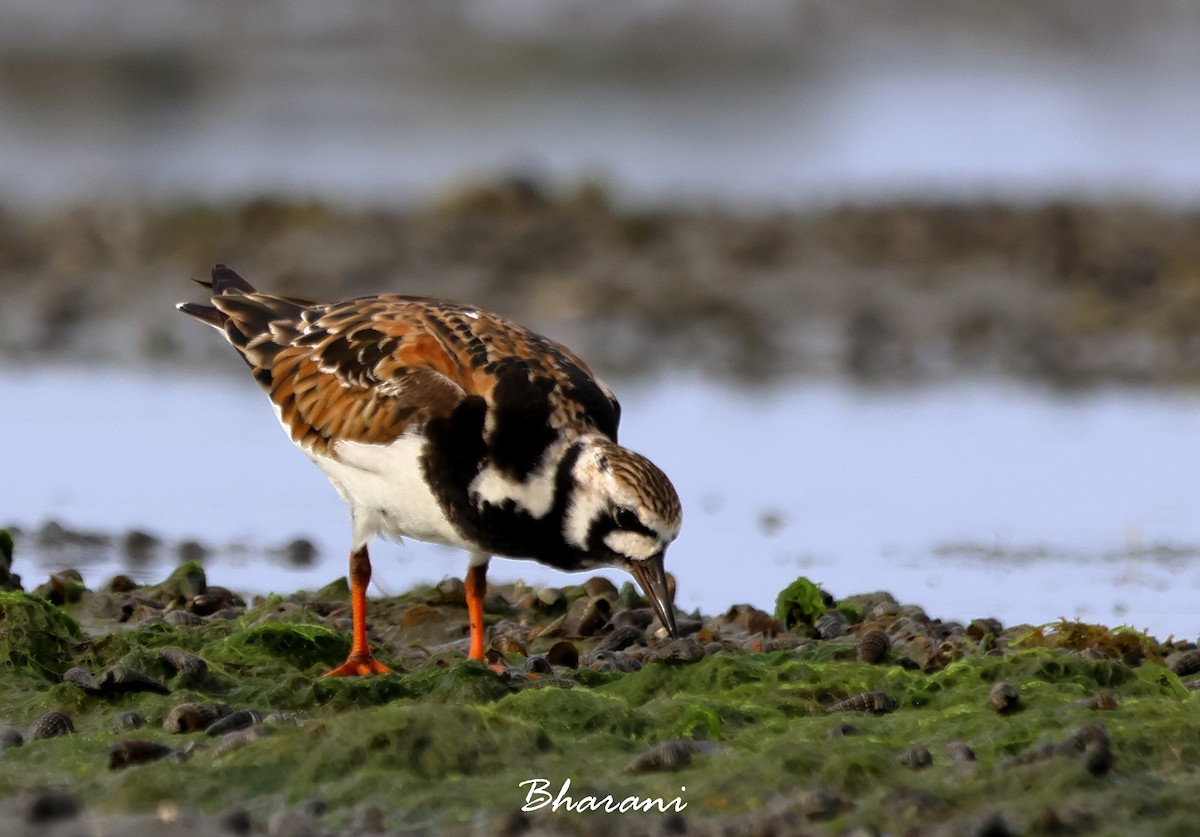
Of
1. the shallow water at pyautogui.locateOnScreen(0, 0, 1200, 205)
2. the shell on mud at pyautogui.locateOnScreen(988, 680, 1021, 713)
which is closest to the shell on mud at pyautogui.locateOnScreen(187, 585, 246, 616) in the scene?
the shell on mud at pyautogui.locateOnScreen(988, 680, 1021, 713)

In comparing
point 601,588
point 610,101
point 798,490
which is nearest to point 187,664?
point 601,588

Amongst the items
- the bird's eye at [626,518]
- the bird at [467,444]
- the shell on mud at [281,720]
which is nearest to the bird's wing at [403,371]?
the bird at [467,444]

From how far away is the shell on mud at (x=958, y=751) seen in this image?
17.6ft

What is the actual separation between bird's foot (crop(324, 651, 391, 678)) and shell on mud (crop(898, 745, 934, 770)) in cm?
198

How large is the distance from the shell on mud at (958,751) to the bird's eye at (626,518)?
1142 mm

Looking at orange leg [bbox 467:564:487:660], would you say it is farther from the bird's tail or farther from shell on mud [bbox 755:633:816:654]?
the bird's tail

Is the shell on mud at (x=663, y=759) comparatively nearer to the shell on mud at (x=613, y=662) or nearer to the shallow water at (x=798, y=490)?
the shell on mud at (x=613, y=662)

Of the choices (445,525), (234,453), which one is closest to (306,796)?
(445,525)

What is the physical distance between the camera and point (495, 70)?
28938 millimetres

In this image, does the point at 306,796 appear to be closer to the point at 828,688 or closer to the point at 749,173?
the point at 828,688

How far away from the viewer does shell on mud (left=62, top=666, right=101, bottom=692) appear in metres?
6.09

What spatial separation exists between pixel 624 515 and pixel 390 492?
907 mm

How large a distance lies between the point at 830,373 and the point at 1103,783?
864cm

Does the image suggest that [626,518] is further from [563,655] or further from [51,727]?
[51,727]
